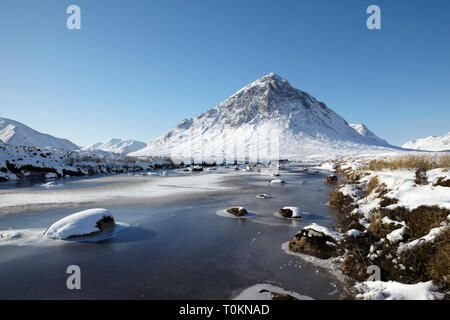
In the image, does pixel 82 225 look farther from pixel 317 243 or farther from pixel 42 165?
pixel 42 165

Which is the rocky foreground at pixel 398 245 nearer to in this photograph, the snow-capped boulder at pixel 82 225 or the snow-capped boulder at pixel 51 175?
the snow-capped boulder at pixel 82 225

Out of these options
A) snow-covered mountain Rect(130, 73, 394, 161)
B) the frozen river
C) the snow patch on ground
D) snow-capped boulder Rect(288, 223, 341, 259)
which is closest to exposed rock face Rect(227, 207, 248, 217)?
the frozen river

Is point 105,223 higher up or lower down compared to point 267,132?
lower down

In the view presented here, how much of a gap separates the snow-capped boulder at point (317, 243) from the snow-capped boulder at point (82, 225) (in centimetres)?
690

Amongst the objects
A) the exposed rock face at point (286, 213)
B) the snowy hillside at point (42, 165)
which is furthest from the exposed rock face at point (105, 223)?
the snowy hillside at point (42, 165)

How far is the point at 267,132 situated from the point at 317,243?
467 ft

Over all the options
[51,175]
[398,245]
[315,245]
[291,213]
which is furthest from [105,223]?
[51,175]

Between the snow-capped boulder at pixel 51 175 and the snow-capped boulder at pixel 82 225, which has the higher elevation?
the snow-capped boulder at pixel 82 225

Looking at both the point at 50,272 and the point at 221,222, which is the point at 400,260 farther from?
the point at 50,272

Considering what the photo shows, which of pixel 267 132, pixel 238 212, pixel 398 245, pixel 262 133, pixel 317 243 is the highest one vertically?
pixel 267 132

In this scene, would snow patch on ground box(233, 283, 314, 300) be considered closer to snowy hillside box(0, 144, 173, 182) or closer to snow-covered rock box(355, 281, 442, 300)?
snow-covered rock box(355, 281, 442, 300)

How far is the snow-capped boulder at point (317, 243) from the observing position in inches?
257

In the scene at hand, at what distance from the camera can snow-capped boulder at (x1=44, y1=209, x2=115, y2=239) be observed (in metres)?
7.87

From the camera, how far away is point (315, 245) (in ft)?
21.9
